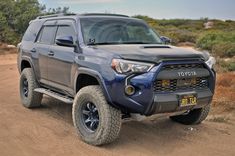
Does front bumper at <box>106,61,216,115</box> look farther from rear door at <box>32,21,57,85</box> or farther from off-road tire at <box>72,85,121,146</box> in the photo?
rear door at <box>32,21,57,85</box>

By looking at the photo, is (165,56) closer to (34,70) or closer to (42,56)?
(42,56)

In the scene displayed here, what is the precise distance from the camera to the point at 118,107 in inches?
238

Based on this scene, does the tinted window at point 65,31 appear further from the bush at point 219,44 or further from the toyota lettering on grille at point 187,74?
the bush at point 219,44

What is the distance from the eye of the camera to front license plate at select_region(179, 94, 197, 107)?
6063 mm

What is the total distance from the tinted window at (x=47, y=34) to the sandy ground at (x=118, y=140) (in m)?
1.44

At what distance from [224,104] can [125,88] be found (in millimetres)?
4491

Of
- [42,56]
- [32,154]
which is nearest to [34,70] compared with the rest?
[42,56]

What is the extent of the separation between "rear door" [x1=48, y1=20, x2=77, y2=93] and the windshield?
0.27 metres

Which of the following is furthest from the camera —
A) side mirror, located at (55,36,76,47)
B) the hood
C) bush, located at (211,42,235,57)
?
bush, located at (211,42,235,57)

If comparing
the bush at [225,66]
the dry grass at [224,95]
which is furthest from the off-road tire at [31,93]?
the bush at [225,66]

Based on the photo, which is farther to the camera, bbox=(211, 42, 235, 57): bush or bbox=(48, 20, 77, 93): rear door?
bbox=(211, 42, 235, 57): bush

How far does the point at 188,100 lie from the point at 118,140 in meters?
1.28

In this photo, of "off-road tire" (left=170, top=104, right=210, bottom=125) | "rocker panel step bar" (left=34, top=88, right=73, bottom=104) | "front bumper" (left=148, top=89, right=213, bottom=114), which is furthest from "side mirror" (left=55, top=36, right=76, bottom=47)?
"off-road tire" (left=170, top=104, right=210, bottom=125)

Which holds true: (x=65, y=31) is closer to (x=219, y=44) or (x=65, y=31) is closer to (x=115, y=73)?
(x=115, y=73)
